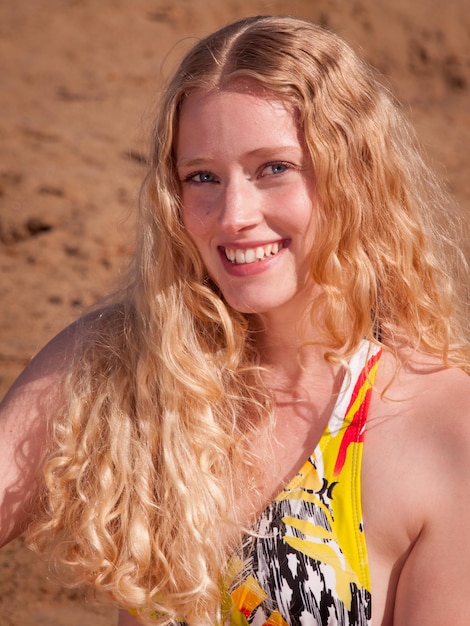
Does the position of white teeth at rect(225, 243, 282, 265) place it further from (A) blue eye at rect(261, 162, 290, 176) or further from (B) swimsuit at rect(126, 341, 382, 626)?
(B) swimsuit at rect(126, 341, 382, 626)

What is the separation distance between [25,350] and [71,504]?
2.41 metres

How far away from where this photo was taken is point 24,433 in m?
2.08

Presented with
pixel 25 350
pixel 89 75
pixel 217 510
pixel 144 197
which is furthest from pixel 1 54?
pixel 217 510

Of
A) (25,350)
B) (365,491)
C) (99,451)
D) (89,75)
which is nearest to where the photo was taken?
(365,491)

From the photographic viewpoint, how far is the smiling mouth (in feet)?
6.26

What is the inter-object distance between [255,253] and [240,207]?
104 mm

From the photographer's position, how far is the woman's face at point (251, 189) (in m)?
1.87

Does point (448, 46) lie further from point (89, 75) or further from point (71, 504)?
point (71, 504)

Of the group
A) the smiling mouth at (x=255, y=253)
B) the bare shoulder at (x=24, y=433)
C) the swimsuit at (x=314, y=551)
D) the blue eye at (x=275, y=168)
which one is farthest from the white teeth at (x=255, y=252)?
the bare shoulder at (x=24, y=433)

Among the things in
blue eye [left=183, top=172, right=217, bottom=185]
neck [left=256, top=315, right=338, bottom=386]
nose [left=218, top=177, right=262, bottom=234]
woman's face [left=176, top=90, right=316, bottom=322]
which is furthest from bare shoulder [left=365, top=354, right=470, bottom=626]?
blue eye [left=183, top=172, right=217, bottom=185]

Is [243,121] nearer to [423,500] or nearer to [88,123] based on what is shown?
[423,500]

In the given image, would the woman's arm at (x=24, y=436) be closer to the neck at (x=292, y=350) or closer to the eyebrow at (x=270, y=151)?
the neck at (x=292, y=350)

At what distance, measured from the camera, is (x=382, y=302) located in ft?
6.82

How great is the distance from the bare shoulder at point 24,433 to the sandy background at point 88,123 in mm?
776
